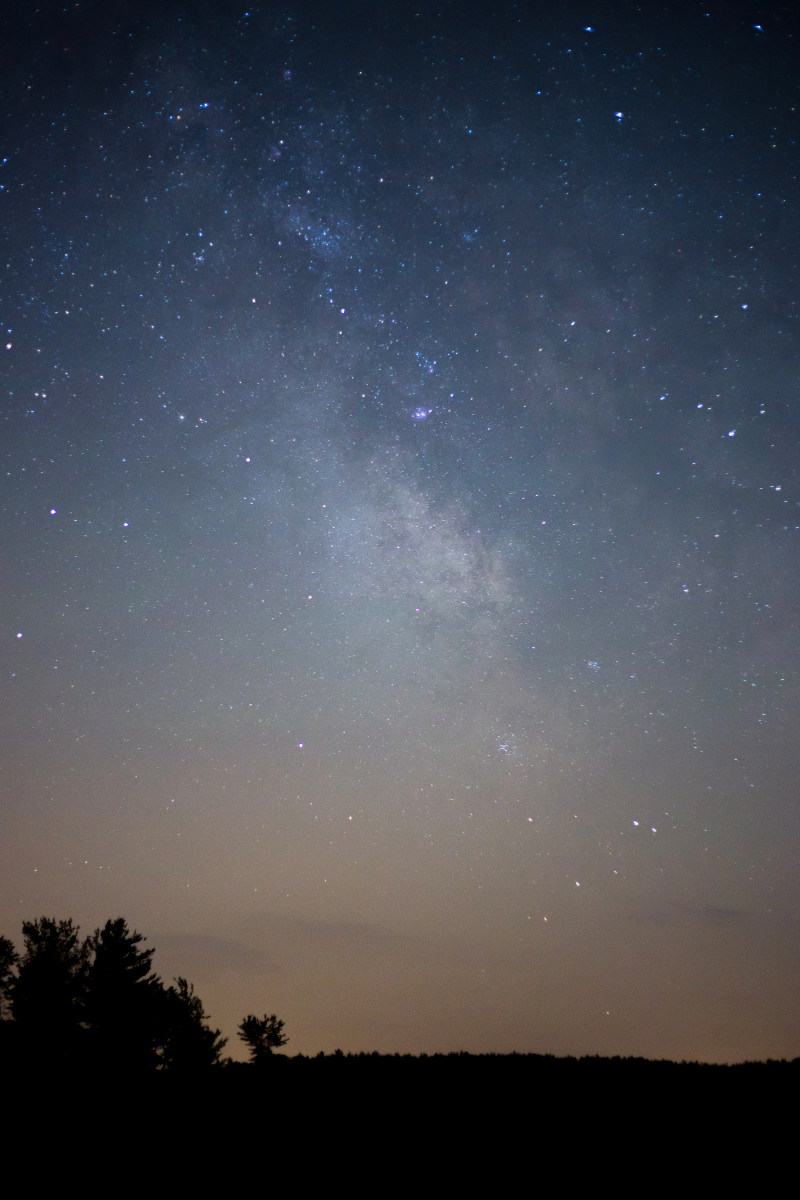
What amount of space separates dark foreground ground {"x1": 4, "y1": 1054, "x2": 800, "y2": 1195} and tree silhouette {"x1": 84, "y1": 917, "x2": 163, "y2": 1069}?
19.0 m

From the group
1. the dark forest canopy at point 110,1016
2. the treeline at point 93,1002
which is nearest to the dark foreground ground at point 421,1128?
the dark forest canopy at point 110,1016

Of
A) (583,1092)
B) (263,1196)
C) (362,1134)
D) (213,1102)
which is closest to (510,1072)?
(583,1092)

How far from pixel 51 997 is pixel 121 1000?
3201mm

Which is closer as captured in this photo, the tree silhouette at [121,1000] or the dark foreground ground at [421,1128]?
the dark foreground ground at [421,1128]

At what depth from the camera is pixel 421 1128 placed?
834 centimetres

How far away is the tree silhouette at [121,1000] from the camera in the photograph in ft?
86.5

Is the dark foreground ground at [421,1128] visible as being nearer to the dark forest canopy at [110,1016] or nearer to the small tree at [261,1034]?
the dark forest canopy at [110,1016]

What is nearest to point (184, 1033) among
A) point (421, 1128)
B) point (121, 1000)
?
point (121, 1000)

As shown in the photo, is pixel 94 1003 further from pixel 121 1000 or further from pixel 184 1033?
pixel 184 1033

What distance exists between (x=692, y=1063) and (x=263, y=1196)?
9.57 metres

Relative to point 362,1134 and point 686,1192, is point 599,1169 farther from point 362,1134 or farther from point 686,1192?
point 362,1134

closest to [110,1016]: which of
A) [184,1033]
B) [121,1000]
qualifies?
[121,1000]

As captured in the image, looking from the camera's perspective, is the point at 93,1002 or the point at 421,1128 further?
the point at 93,1002

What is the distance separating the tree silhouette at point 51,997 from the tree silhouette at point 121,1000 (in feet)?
2.62
